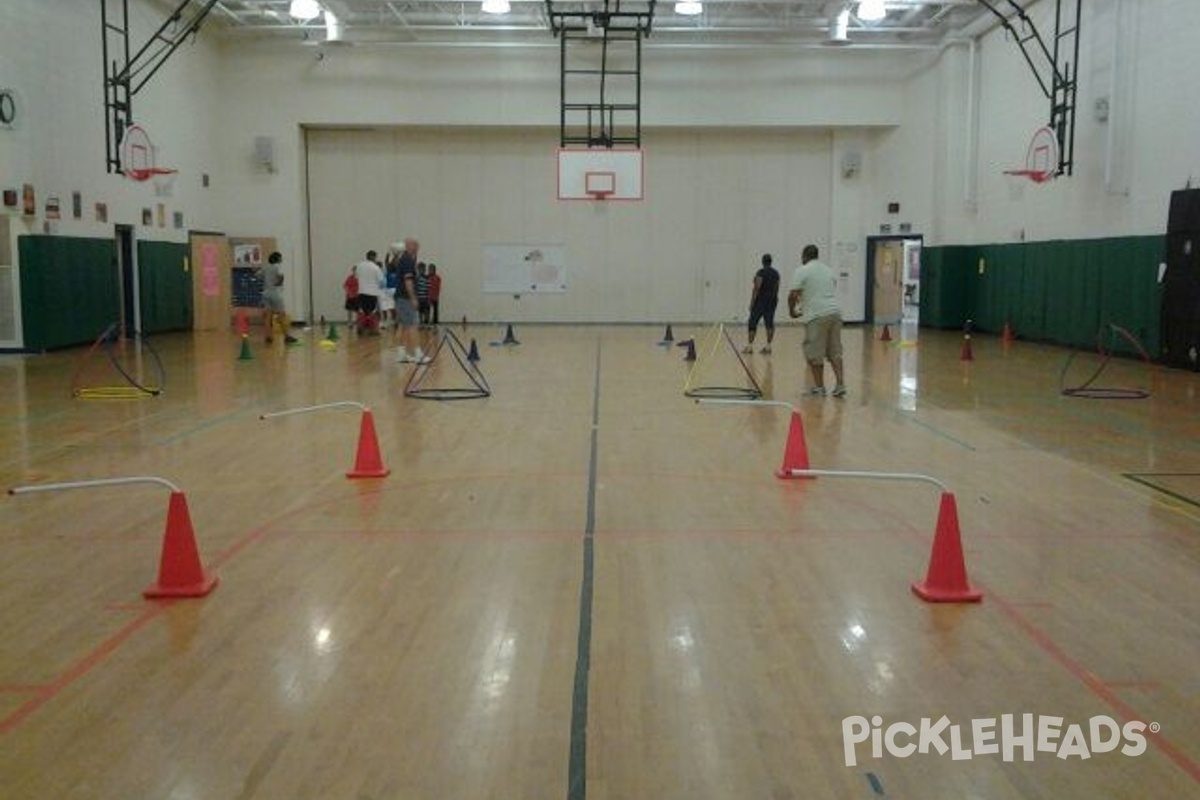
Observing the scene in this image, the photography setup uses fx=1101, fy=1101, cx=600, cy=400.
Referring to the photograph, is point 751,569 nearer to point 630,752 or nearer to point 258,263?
point 630,752

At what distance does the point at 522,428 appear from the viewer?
11.0m

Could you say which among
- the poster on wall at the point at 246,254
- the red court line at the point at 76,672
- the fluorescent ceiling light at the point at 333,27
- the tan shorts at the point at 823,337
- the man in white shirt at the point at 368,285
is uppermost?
the fluorescent ceiling light at the point at 333,27

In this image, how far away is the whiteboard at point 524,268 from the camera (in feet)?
100

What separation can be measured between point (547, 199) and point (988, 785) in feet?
91.1

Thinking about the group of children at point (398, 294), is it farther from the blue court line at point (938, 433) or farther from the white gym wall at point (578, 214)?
the blue court line at point (938, 433)

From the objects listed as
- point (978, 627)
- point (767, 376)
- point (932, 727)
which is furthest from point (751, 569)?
point (767, 376)

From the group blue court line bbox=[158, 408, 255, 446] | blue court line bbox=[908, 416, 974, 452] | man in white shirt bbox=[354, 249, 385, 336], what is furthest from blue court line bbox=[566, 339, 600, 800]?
man in white shirt bbox=[354, 249, 385, 336]

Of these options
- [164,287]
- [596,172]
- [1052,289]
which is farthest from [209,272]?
[1052,289]

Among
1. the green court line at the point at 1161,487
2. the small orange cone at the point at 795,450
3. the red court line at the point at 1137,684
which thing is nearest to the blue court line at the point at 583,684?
the small orange cone at the point at 795,450

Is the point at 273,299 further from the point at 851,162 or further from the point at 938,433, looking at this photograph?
the point at 851,162

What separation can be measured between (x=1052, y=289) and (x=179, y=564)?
2061cm

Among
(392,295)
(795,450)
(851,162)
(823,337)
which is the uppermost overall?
(851,162)

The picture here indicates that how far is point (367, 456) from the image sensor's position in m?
8.51

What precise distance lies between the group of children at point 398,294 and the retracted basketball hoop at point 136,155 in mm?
4492
